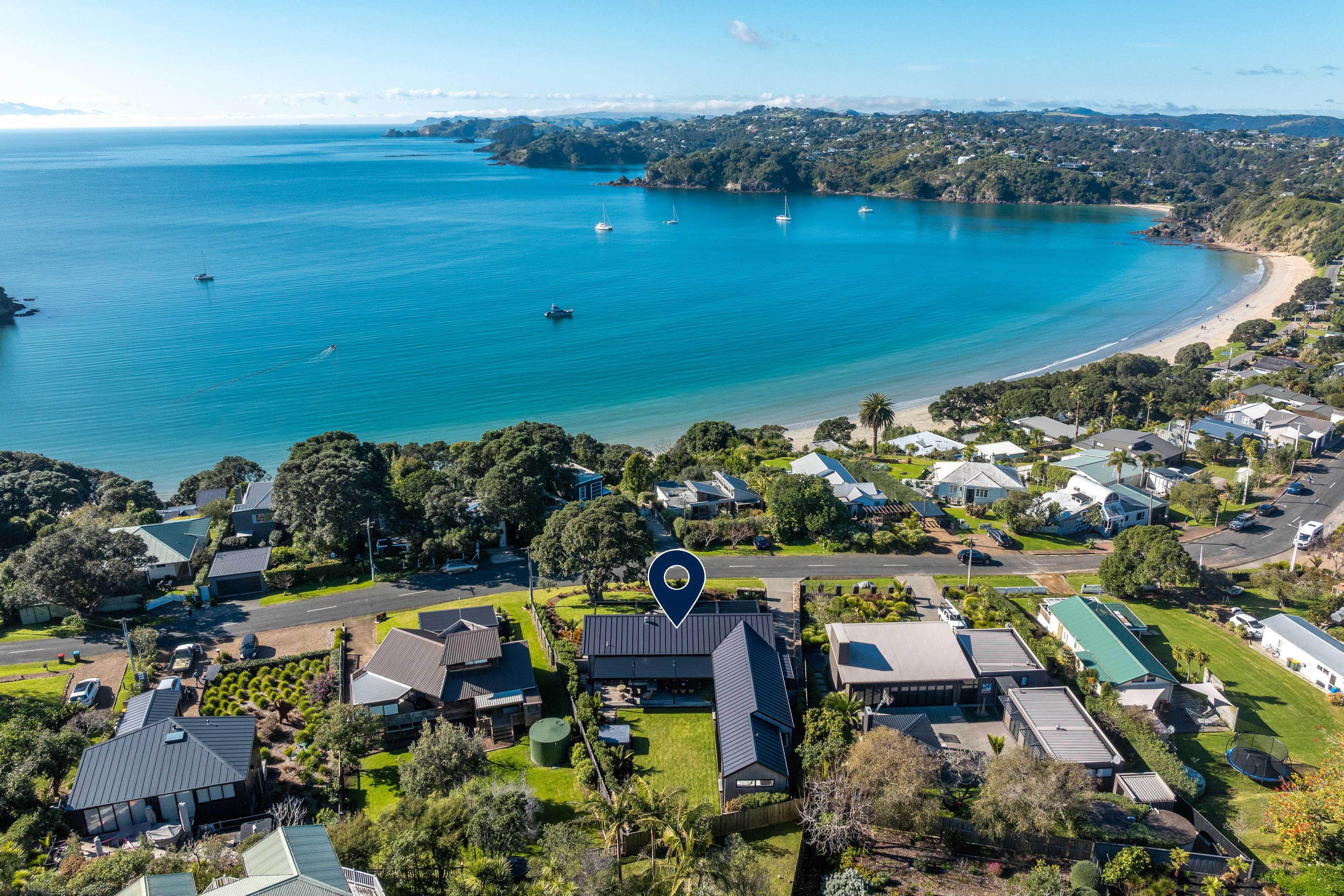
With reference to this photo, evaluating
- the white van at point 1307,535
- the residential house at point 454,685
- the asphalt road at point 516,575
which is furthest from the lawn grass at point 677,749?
the white van at point 1307,535

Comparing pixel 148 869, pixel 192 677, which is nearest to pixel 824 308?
pixel 192 677

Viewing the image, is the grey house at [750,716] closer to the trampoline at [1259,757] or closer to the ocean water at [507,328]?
the trampoline at [1259,757]

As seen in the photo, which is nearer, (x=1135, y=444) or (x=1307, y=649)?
(x=1307, y=649)

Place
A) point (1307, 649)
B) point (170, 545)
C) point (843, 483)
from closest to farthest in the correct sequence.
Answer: point (1307, 649)
point (170, 545)
point (843, 483)

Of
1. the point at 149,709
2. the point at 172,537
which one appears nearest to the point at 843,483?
the point at 149,709

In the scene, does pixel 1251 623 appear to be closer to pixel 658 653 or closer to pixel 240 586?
pixel 658 653
